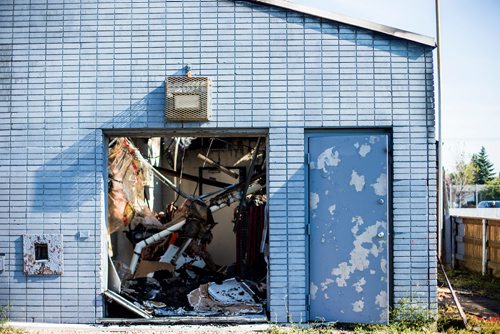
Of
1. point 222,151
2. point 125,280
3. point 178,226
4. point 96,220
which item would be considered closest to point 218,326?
point 96,220

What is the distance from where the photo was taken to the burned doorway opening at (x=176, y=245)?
834 cm

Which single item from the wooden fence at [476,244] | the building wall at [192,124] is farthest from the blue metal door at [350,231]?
the wooden fence at [476,244]

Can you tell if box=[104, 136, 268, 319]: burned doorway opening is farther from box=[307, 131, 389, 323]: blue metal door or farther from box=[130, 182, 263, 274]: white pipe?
box=[307, 131, 389, 323]: blue metal door

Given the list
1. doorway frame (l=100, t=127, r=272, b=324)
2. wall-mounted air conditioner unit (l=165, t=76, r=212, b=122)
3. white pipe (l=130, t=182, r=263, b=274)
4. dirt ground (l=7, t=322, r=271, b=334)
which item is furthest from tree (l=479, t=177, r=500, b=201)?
wall-mounted air conditioner unit (l=165, t=76, r=212, b=122)

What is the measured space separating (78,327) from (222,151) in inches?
293

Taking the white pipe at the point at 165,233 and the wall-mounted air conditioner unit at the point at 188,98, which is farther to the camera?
the white pipe at the point at 165,233

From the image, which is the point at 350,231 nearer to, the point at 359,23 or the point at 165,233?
the point at 359,23

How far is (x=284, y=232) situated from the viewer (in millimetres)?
7602

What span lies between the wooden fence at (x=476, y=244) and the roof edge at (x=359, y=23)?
21.1 ft

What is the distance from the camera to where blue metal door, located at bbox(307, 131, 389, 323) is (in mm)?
7496

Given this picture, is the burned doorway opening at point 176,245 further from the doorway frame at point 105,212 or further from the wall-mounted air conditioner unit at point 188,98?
the wall-mounted air conditioner unit at point 188,98

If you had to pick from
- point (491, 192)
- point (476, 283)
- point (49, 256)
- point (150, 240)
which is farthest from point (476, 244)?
point (491, 192)

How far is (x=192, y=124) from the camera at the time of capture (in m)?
7.70

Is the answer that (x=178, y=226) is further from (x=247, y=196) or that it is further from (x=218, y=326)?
(x=218, y=326)
